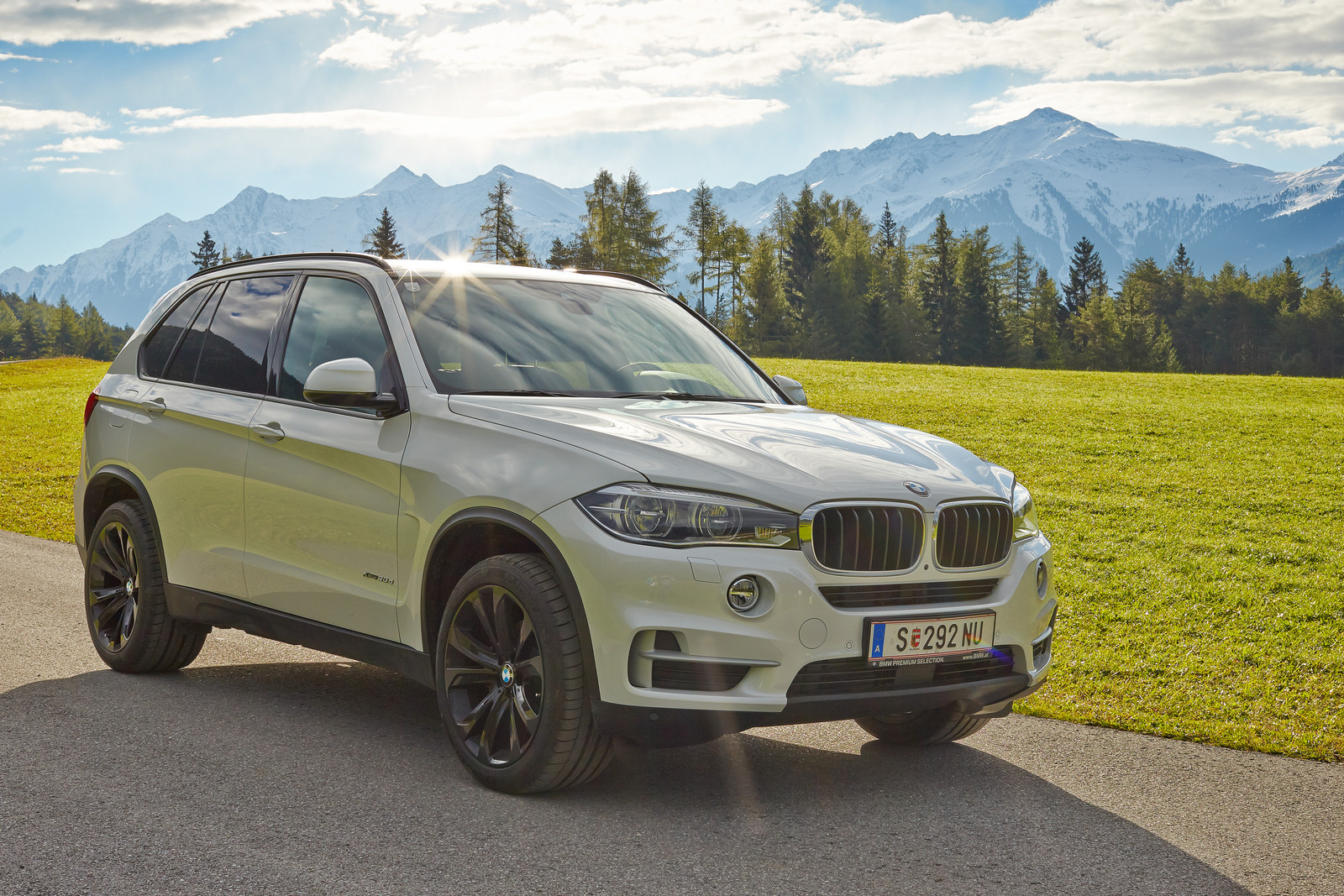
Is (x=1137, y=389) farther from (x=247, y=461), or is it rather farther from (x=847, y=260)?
(x=847, y=260)

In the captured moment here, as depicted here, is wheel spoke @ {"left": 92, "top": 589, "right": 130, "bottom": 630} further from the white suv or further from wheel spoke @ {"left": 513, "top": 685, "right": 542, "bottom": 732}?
wheel spoke @ {"left": 513, "top": 685, "right": 542, "bottom": 732}

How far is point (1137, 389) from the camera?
2886 centimetres

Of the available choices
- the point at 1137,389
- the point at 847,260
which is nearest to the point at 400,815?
the point at 1137,389

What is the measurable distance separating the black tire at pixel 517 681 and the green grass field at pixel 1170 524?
3074mm

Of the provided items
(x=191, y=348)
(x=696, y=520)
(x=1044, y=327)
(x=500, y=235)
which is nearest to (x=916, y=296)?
(x=1044, y=327)

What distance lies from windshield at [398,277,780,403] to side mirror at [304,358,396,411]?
0.24 meters

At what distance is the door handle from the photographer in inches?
211

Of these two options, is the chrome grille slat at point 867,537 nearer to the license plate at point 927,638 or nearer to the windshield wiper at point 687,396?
the license plate at point 927,638

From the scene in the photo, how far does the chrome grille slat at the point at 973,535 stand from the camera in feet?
14.1

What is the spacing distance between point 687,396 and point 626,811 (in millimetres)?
1777

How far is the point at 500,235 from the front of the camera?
78062mm

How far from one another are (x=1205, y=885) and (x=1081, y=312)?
11552cm

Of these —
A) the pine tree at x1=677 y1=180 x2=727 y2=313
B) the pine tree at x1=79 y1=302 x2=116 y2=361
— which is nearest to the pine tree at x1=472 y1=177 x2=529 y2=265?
the pine tree at x1=677 y1=180 x2=727 y2=313

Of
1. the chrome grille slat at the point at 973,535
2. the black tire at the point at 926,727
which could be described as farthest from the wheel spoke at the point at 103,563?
the chrome grille slat at the point at 973,535
